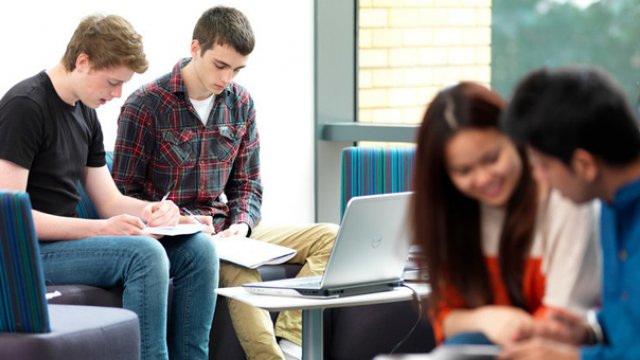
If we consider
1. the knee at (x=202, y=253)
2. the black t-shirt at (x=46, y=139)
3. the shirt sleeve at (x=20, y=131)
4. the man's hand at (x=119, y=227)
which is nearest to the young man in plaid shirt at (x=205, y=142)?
the knee at (x=202, y=253)

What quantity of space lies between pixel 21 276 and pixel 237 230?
1.31m

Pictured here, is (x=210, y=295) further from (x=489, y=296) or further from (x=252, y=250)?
(x=489, y=296)

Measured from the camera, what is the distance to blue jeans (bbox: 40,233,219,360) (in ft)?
10.8

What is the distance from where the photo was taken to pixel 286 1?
208 inches

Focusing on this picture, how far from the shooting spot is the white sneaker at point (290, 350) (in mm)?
3834

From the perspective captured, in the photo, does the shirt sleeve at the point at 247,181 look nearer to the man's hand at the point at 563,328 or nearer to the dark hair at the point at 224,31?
the dark hair at the point at 224,31

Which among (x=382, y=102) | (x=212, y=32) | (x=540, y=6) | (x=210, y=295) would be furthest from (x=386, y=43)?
(x=210, y=295)

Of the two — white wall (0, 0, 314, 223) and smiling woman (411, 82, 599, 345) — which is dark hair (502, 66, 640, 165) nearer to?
smiling woman (411, 82, 599, 345)

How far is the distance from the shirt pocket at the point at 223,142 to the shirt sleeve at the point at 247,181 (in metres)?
0.05

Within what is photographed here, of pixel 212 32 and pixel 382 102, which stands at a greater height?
pixel 212 32

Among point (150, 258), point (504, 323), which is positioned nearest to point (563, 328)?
point (504, 323)

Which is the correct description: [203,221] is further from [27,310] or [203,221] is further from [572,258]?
[572,258]

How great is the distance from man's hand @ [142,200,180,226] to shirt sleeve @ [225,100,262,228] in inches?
20.3

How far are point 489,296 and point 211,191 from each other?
211 cm
